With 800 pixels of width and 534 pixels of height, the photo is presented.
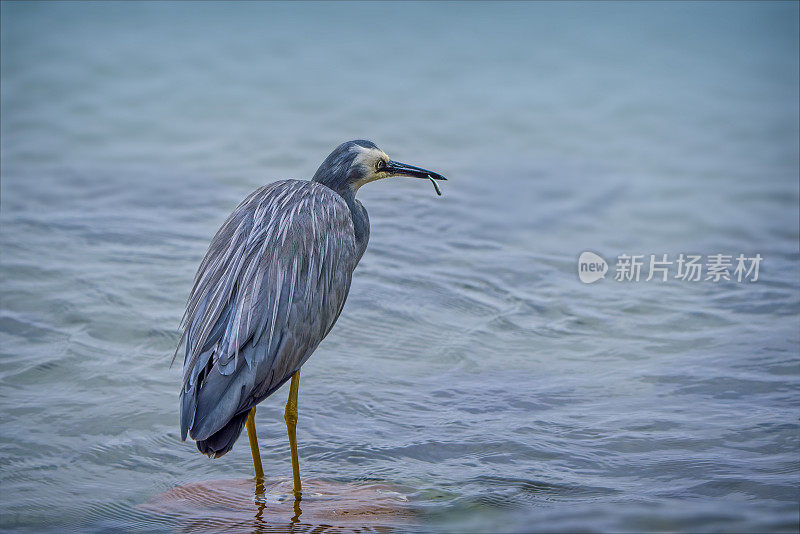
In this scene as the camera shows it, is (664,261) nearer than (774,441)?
No

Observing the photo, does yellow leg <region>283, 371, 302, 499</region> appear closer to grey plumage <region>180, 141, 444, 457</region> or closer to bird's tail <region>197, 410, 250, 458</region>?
grey plumage <region>180, 141, 444, 457</region>

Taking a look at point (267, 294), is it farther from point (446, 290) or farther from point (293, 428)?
point (446, 290)

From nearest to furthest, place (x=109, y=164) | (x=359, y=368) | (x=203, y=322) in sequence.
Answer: (x=203, y=322), (x=359, y=368), (x=109, y=164)

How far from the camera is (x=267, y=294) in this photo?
4.44 meters

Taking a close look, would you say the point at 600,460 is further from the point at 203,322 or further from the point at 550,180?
the point at 550,180

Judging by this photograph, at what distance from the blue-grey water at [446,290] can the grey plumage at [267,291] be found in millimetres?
727

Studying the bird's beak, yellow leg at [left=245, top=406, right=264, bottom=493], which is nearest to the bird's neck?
the bird's beak

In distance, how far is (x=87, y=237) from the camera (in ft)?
26.7

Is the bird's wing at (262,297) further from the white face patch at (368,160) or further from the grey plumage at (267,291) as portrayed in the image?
the white face patch at (368,160)

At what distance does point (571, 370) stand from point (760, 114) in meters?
7.10

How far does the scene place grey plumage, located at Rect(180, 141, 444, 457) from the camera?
4176mm

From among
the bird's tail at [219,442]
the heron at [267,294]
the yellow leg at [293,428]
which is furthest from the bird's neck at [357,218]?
the bird's tail at [219,442]

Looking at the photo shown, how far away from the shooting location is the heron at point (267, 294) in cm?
418

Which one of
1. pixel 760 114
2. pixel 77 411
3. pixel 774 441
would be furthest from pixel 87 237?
pixel 760 114
